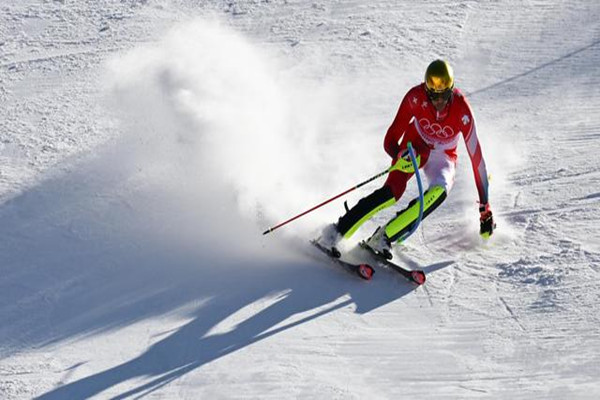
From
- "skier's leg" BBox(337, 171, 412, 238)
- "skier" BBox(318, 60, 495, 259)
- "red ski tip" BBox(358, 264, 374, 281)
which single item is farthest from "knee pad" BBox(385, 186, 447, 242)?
"red ski tip" BBox(358, 264, 374, 281)

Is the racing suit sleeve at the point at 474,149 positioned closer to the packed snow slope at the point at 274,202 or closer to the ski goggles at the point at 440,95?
the ski goggles at the point at 440,95

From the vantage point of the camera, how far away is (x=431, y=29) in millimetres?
12125

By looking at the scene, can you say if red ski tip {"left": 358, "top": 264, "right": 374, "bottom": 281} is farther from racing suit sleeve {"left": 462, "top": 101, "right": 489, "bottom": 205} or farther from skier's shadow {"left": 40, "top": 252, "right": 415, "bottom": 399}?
racing suit sleeve {"left": 462, "top": 101, "right": 489, "bottom": 205}

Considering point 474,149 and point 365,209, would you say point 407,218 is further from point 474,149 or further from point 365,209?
point 474,149

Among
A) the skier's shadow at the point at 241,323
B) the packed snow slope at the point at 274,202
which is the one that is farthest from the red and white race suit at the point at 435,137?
the skier's shadow at the point at 241,323

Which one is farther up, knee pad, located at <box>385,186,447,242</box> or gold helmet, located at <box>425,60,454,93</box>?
gold helmet, located at <box>425,60,454,93</box>

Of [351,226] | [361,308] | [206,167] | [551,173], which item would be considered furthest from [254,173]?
[551,173]

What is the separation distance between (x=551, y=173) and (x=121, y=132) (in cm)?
408

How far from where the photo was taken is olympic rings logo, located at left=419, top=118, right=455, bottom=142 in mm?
8258

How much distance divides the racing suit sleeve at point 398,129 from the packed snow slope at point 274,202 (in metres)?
0.71

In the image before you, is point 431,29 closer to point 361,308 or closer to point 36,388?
point 361,308

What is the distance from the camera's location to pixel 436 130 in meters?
8.29

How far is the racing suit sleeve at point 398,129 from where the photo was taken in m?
8.35

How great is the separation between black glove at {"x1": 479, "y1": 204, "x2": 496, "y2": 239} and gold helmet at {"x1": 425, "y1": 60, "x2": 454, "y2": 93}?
1.05 metres
